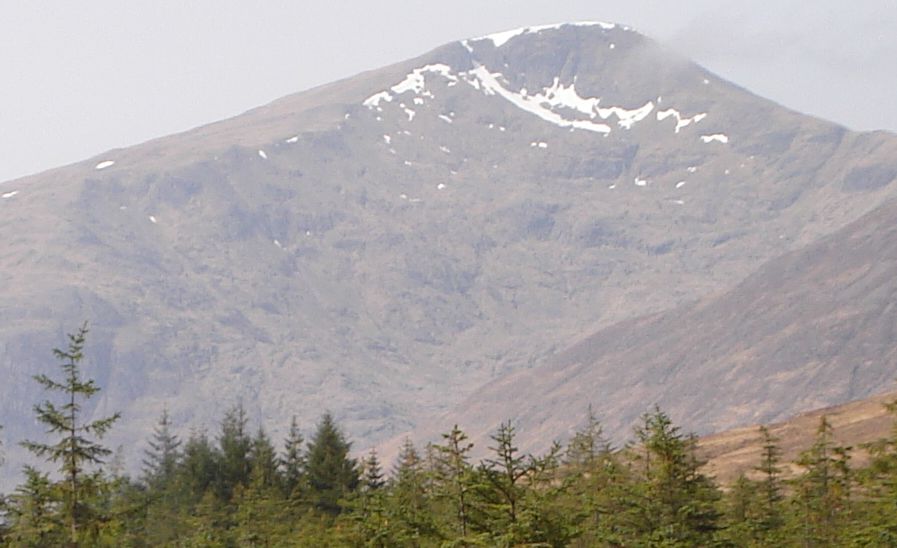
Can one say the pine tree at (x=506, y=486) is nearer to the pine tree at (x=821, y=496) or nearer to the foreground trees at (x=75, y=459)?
the foreground trees at (x=75, y=459)

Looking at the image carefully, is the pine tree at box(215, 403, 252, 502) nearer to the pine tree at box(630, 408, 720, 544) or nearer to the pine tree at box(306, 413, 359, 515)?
the pine tree at box(306, 413, 359, 515)

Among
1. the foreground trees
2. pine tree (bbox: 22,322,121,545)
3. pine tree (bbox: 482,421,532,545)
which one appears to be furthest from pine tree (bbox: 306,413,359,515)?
pine tree (bbox: 482,421,532,545)

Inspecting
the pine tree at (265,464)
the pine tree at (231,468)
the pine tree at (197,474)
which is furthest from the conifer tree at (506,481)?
the pine tree at (197,474)

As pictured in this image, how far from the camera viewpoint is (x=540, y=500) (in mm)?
23969

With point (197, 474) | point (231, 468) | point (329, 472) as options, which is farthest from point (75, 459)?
point (231, 468)

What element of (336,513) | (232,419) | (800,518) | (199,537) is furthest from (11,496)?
(232,419)

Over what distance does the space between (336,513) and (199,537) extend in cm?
2150

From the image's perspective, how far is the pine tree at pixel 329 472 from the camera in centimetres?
6084

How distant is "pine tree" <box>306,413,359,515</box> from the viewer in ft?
200

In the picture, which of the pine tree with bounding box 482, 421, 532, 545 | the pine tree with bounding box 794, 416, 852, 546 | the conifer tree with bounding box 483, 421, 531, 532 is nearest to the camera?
the pine tree with bounding box 482, 421, 532, 545

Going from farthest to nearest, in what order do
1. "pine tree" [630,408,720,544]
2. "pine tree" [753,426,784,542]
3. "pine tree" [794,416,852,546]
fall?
"pine tree" [753,426,784,542]
"pine tree" [794,416,852,546]
"pine tree" [630,408,720,544]

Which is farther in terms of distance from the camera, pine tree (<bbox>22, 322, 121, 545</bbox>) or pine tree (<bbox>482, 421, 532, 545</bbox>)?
pine tree (<bbox>22, 322, 121, 545</bbox>)

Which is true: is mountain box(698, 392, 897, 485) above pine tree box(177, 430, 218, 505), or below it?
above

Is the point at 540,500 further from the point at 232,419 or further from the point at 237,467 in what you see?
the point at 232,419
